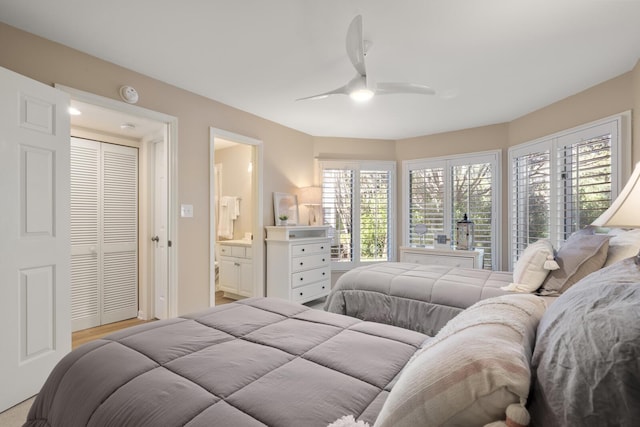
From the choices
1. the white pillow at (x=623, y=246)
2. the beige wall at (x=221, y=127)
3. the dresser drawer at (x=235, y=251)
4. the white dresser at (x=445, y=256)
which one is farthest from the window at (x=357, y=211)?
the white pillow at (x=623, y=246)

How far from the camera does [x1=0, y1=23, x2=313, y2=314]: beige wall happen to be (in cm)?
229

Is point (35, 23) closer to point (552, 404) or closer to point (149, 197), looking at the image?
point (149, 197)

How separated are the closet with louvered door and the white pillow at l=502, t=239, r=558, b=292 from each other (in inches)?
156

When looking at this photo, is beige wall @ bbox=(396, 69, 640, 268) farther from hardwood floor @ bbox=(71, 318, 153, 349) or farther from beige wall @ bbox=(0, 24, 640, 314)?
hardwood floor @ bbox=(71, 318, 153, 349)

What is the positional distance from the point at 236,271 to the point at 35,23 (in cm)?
335

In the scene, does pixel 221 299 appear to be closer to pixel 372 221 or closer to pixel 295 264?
pixel 295 264

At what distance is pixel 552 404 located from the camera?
1.85ft

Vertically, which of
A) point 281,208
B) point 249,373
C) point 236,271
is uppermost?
point 281,208

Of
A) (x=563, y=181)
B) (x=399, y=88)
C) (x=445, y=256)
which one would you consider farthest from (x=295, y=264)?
(x=563, y=181)

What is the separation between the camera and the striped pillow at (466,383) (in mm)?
607

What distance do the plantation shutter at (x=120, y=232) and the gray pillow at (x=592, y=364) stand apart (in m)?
4.14

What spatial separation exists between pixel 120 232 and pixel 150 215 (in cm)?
38

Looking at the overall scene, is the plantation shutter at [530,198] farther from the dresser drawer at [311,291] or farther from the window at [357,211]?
the dresser drawer at [311,291]

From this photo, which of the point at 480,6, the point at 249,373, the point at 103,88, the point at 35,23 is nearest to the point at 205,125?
the point at 103,88
